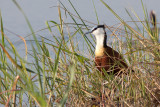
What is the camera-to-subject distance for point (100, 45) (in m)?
2.71

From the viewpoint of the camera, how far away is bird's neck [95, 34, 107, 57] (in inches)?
102

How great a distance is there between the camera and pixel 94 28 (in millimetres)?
2771

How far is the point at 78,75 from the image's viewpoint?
7.50 ft

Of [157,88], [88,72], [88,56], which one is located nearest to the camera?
[157,88]

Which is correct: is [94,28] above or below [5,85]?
above

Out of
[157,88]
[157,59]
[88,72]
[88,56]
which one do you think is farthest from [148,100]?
[88,56]

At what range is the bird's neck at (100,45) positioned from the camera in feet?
8.50

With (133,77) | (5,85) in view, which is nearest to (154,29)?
(133,77)

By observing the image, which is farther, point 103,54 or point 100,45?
point 100,45

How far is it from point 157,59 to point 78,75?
22.6 inches

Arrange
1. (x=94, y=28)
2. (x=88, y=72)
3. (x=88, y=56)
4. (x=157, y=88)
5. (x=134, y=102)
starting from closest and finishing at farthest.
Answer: (x=134, y=102)
(x=157, y=88)
(x=88, y=72)
(x=88, y=56)
(x=94, y=28)

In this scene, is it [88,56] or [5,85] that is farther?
[88,56]

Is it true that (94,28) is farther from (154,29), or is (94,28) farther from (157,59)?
(157,59)

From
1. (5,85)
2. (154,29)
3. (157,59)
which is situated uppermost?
(154,29)
